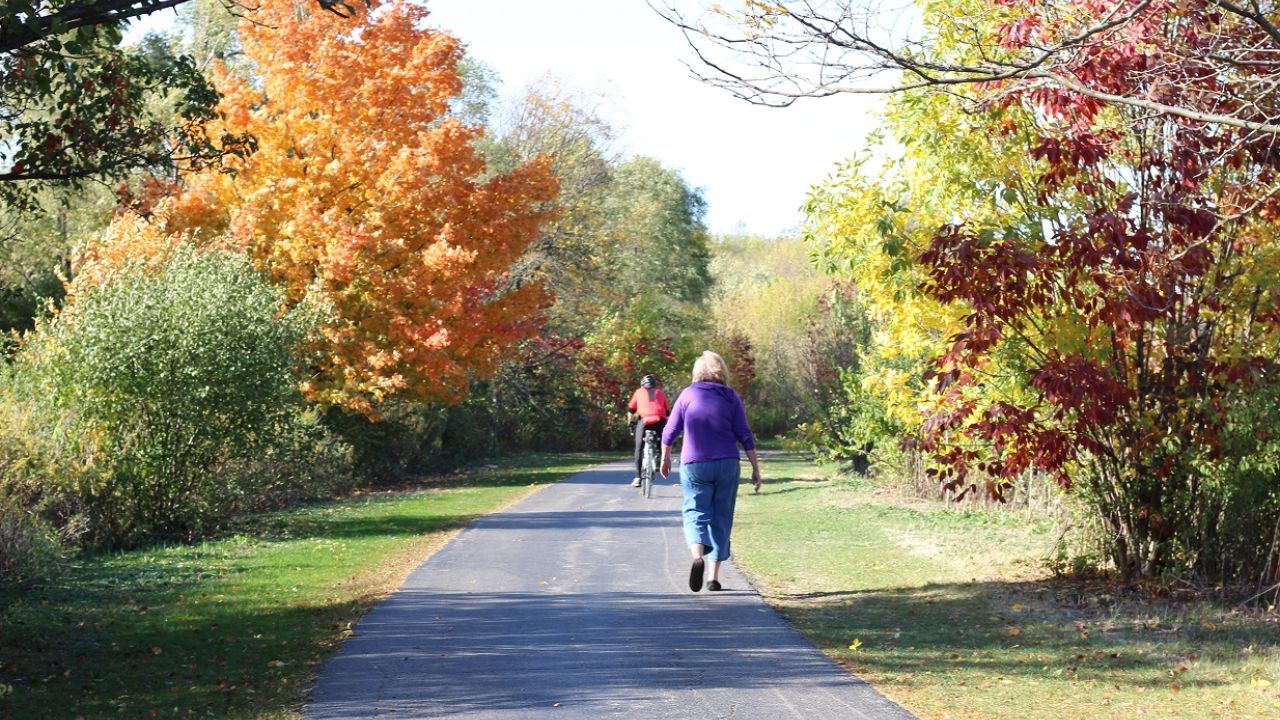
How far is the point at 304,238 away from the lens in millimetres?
25531

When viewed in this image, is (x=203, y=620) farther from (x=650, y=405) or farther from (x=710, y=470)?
(x=650, y=405)

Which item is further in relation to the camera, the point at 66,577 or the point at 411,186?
the point at 411,186

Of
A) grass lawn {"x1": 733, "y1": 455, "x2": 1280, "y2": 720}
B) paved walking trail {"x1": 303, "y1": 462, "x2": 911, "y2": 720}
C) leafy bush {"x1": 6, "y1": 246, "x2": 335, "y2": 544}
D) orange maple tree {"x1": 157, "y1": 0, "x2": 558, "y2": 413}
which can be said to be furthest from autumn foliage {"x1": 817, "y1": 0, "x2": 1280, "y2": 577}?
orange maple tree {"x1": 157, "y1": 0, "x2": 558, "y2": 413}

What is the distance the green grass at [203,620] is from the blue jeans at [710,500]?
2.87m

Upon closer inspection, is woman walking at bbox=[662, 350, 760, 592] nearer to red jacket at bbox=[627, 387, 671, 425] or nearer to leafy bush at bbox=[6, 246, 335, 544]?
leafy bush at bbox=[6, 246, 335, 544]

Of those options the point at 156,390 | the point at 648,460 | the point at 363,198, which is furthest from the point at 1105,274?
the point at 363,198

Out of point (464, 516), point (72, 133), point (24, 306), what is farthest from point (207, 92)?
point (24, 306)

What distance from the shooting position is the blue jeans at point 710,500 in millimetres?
11867

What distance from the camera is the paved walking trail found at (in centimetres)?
750

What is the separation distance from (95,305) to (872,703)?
12871mm

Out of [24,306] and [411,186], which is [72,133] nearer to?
[411,186]

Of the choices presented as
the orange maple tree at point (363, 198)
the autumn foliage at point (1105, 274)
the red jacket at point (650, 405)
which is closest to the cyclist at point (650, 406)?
the red jacket at point (650, 405)

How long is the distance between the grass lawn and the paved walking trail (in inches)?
18.6

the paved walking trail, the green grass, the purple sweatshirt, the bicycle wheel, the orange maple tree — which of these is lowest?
the green grass
